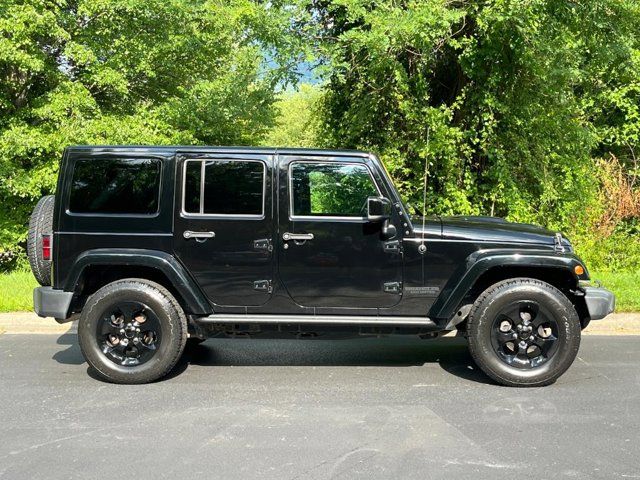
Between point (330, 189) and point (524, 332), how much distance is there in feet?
6.63

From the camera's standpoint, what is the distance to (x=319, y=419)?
4.50 meters

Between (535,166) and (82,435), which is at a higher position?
(535,166)

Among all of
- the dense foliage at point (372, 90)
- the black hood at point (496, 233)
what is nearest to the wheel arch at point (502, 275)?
the black hood at point (496, 233)

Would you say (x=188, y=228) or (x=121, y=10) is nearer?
(x=188, y=228)

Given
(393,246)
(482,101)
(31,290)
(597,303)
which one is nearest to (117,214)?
(393,246)

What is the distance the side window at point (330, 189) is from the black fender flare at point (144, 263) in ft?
3.63

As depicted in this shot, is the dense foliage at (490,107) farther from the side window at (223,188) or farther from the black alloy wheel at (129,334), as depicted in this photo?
the black alloy wheel at (129,334)

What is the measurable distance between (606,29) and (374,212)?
26.0 ft

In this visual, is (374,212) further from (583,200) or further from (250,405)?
(583,200)

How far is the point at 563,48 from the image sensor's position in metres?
10.1

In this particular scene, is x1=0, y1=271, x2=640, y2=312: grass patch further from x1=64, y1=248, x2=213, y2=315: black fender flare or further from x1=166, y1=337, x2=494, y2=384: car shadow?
x1=64, y1=248, x2=213, y2=315: black fender flare

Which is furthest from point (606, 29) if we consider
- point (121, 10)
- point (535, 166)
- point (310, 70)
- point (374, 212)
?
point (121, 10)

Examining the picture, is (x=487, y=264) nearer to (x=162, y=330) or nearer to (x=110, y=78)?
(x=162, y=330)

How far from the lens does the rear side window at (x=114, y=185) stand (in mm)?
5461
